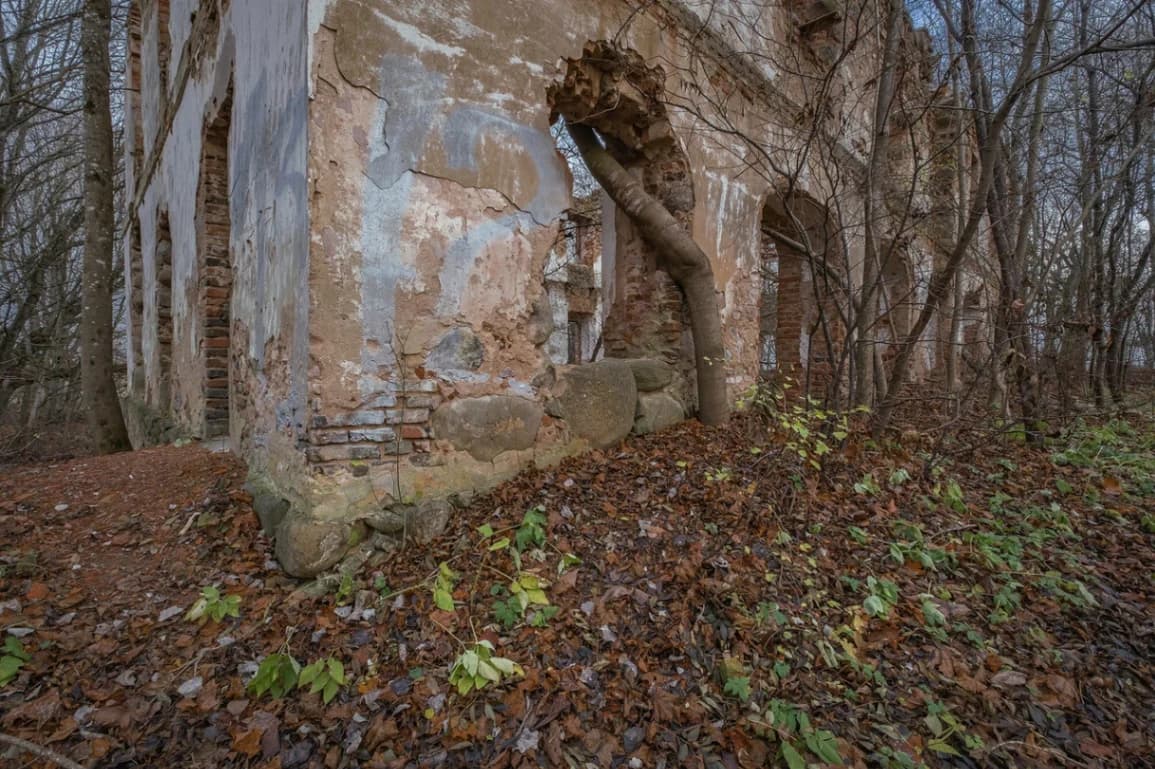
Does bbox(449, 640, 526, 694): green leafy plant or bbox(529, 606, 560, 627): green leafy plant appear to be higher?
bbox(529, 606, 560, 627): green leafy plant

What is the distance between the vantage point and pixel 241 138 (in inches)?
149

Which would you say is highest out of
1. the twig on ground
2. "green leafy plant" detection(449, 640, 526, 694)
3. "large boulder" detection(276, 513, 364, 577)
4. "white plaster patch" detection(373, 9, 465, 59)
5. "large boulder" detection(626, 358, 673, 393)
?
"white plaster patch" detection(373, 9, 465, 59)

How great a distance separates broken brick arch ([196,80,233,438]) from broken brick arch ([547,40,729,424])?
3198 millimetres

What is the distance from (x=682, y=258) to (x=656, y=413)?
4.37ft

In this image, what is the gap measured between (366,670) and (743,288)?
4756 millimetres

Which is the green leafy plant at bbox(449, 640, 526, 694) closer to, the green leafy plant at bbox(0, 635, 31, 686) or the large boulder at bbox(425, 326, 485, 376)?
the large boulder at bbox(425, 326, 485, 376)

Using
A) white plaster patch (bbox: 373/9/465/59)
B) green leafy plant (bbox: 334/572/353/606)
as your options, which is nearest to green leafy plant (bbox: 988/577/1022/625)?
green leafy plant (bbox: 334/572/353/606)

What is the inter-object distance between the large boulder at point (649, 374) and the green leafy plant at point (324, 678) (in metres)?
2.92

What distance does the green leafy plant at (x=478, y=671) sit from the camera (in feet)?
7.08

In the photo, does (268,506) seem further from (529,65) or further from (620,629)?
(529,65)

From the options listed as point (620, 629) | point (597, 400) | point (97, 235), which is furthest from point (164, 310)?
point (620, 629)

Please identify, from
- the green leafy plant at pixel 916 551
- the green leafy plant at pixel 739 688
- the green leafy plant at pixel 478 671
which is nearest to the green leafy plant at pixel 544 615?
the green leafy plant at pixel 478 671

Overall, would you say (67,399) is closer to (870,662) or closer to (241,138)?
(241,138)

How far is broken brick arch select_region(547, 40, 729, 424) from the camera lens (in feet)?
14.6
